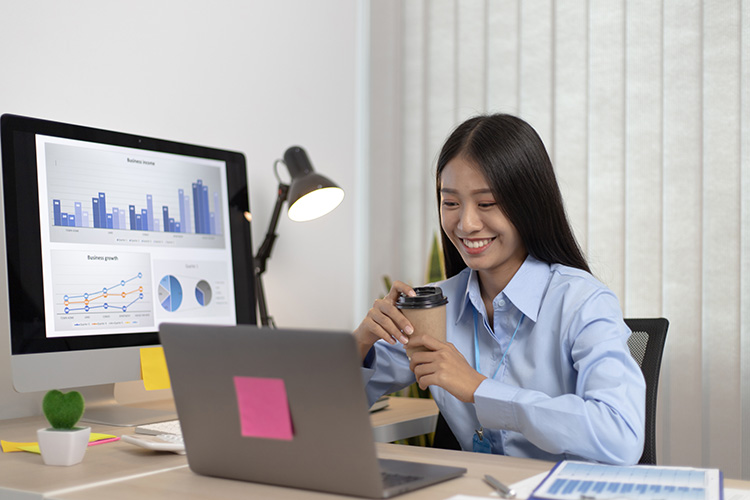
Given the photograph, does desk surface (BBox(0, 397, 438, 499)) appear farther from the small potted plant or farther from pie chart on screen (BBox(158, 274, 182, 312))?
pie chart on screen (BBox(158, 274, 182, 312))

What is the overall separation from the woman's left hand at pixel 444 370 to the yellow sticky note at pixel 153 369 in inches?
24.4

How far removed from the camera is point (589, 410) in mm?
1106

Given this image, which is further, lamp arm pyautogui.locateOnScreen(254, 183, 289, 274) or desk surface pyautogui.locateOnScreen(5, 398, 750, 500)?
lamp arm pyautogui.locateOnScreen(254, 183, 289, 274)

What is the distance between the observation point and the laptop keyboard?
0.91 m

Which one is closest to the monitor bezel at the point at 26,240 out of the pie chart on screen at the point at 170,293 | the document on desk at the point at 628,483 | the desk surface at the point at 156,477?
the pie chart on screen at the point at 170,293

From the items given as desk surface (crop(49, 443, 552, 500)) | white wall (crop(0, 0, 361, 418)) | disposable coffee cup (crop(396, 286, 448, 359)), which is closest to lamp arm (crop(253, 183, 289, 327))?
white wall (crop(0, 0, 361, 418))

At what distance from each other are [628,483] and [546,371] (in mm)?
427

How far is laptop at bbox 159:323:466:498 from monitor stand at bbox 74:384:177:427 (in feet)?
1.90

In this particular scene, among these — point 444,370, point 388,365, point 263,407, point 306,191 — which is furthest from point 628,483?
point 306,191

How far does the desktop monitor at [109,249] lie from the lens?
4.50 ft

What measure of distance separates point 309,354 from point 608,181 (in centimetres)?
178

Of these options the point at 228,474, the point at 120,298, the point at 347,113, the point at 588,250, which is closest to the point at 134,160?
the point at 120,298

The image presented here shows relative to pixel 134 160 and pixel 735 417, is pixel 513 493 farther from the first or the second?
pixel 735 417

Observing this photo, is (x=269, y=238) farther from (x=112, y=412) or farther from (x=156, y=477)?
(x=156, y=477)
